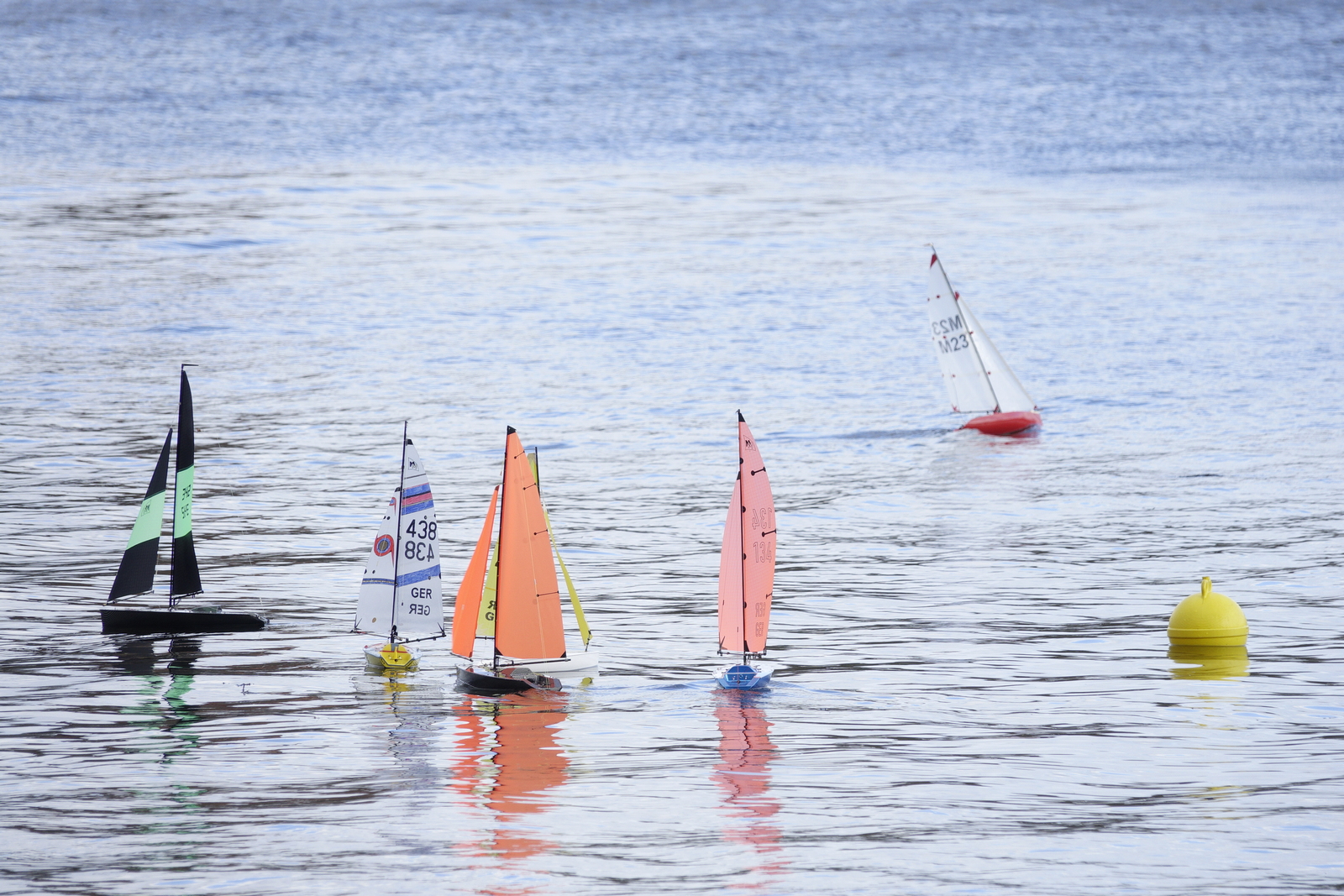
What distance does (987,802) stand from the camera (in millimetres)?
25172

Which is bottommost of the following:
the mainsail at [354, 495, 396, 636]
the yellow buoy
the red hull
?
the yellow buoy

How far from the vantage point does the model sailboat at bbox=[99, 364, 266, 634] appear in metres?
33.7

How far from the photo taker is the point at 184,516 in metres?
33.7

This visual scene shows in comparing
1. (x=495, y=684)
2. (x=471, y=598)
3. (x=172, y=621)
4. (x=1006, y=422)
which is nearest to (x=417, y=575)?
(x=471, y=598)

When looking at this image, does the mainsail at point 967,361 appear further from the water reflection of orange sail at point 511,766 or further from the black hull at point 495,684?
the water reflection of orange sail at point 511,766

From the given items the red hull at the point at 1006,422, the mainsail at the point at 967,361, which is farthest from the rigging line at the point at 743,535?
the red hull at the point at 1006,422

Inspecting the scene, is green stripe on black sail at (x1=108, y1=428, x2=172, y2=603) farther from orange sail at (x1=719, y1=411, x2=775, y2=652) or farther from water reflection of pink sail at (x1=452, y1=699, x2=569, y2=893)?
orange sail at (x1=719, y1=411, x2=775, y2=652)

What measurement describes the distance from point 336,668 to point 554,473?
20236 mm

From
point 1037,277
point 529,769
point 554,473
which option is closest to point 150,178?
point 1037,277

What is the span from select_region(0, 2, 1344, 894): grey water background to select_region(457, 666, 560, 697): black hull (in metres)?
0.46

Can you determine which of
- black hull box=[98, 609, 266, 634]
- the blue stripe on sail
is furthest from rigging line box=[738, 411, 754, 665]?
black hull box=[98, 609, 266, 634]

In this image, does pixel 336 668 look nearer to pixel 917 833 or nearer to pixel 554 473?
pixel 917 833

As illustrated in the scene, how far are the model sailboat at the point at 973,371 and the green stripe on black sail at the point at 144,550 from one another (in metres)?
29.5

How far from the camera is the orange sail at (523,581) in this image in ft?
101
